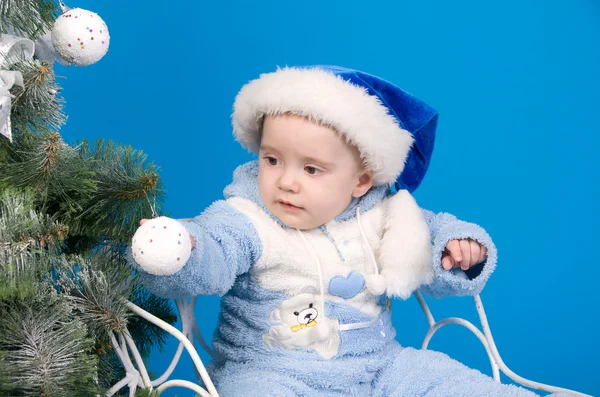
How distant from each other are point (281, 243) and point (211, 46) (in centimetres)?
123

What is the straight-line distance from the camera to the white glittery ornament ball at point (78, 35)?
127 cm

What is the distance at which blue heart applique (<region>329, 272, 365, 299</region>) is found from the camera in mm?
A: 1631

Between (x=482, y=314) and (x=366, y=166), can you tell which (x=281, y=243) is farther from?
(x=482, y=314)

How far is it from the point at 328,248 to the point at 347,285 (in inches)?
3.3

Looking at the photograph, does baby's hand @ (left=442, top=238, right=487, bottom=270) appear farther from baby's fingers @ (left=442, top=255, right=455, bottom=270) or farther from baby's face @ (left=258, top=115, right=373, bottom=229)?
baby's face @ (left=258, top=115, right=373, bottom=229)

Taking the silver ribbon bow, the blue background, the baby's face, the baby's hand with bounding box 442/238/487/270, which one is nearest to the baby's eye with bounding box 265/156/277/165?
the baby's face

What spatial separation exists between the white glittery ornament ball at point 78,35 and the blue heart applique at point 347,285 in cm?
62

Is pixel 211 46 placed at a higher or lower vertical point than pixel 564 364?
higher

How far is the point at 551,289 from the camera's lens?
9.97 feet

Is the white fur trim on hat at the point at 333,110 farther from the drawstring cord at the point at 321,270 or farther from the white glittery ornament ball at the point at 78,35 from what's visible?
the white glittery ornament ball at the point at 78,35

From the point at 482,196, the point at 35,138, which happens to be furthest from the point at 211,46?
the point at 35,138

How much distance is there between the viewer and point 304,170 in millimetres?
1589

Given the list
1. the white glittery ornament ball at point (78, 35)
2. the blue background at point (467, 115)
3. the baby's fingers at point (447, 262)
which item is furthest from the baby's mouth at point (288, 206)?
the blue background at point (467, 115)

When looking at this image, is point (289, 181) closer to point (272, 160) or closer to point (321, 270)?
point (272, 160)
